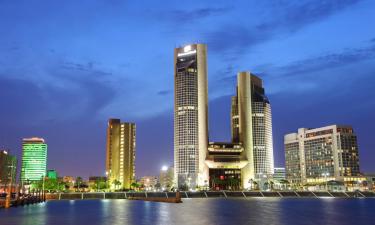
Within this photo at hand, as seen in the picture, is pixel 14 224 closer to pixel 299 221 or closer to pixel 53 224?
pixel 53 224

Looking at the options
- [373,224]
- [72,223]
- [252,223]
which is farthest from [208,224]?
[373,224]

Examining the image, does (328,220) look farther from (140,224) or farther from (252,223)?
(140,224)

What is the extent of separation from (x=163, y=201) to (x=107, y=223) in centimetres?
9864

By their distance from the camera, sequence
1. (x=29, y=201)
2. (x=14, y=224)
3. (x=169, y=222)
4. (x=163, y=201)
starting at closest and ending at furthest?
(x=14, y=224), (x=169, y=222), (x=29, y=201), (x=163, y=201)

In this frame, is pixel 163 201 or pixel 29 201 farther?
pixel 163 201

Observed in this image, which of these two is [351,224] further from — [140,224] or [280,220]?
[140,224]

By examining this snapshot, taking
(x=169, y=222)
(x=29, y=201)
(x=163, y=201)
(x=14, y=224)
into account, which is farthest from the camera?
(x=163, y=201)

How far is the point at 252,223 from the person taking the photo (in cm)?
7881

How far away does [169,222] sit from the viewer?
8150cm

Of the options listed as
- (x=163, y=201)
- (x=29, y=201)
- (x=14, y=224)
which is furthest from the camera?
(x=163, y=201)

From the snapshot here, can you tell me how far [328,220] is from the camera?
3406 inches

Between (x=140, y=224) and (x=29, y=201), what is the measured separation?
92466 mm

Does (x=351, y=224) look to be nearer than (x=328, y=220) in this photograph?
Yes

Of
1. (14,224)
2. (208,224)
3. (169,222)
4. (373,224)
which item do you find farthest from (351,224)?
(14,224)
